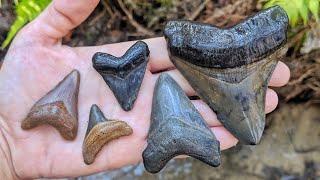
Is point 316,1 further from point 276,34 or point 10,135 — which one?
point 10,135

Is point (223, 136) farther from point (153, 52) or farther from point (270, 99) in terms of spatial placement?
point (153, 52)

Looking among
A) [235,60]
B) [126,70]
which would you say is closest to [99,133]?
[126,70]

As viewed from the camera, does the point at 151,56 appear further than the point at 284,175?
No

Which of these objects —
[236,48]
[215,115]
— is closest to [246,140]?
[215,115]

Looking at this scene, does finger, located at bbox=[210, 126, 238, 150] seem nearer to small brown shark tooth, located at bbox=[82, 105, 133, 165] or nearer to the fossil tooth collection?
the fossil tooth collection

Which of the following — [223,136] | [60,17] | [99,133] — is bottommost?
[223,136]
